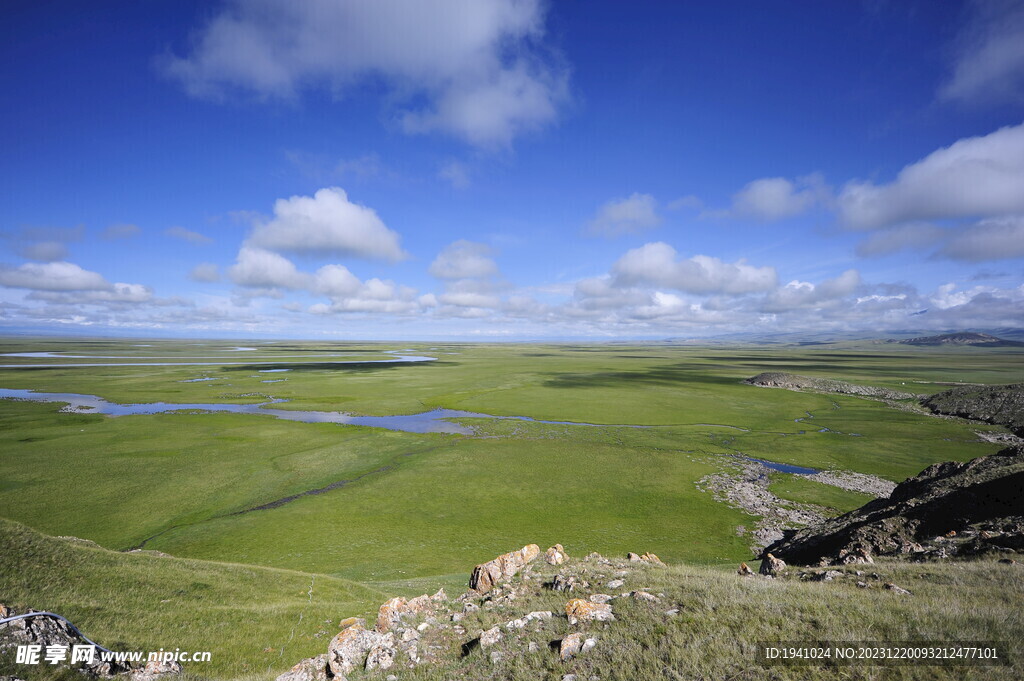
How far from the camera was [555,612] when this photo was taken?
1195cm

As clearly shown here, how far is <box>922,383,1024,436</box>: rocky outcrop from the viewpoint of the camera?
61.9m

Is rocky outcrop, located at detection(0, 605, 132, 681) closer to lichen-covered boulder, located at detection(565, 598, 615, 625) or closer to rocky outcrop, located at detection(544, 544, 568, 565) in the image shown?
lichen-covered boulder, located at detection(565, 598, 615, 625)

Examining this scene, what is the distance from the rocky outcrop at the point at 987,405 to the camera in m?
61.9

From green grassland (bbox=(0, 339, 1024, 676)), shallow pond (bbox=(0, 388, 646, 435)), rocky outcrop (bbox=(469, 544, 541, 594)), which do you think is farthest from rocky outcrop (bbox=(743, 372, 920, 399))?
rocky outcrop (bbox=(469, 544, 541, 594))

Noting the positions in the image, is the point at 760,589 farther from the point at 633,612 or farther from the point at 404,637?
the point at 404,637

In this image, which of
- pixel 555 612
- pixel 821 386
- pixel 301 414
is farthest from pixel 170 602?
pixel 821 386

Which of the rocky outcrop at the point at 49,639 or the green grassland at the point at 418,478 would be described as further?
the green grassland at the point at 418,478

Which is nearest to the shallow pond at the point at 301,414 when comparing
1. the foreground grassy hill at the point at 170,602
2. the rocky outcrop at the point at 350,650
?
the foreground grassy hill at the point at 170,602

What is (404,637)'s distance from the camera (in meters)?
11.7

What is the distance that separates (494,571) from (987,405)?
98237mm

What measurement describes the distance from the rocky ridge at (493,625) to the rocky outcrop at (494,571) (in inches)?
1.5

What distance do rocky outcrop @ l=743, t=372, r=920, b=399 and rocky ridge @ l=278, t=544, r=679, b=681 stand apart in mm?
109886

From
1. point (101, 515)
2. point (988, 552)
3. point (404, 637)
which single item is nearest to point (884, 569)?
point (988, 552)

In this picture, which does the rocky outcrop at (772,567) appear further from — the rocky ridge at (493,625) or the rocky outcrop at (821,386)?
the rocky outcrop at (821,386)
